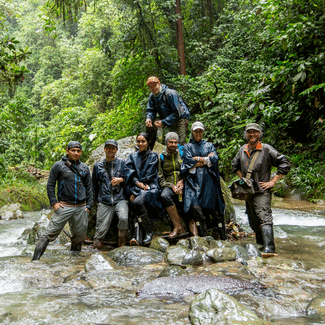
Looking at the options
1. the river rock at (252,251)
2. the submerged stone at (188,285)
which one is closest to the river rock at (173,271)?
the submerged stone at (188,285)

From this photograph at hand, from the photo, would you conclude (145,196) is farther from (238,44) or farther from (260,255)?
(238,44)

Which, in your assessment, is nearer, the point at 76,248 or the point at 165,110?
the point at 76,248

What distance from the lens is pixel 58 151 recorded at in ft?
50.4

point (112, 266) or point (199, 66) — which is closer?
point (112, 266)

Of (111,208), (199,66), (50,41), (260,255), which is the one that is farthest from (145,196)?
(50,41)

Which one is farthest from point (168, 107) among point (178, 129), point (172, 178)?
point (172, 178)

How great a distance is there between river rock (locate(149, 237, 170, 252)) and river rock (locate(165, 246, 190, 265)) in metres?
0.68

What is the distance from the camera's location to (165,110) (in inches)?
265

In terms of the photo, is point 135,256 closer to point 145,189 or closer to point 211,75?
point 145,189

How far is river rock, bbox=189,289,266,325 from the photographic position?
2785 millimetres

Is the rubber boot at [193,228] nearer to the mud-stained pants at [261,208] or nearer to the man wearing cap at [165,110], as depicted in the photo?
the mud-stained pants at [261,208]

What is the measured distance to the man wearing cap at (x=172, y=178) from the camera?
19.9ft

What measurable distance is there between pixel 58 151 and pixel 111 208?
33.3ft

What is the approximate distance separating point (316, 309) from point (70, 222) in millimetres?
3977
